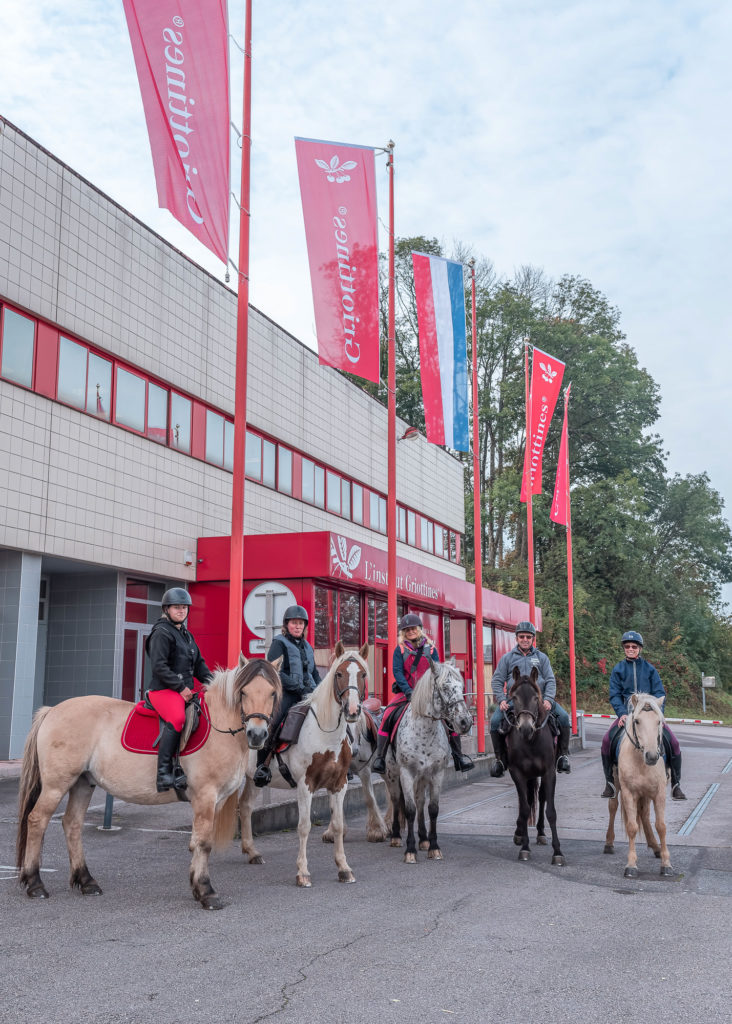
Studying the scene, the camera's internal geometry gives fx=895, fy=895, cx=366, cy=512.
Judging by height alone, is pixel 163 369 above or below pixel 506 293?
below

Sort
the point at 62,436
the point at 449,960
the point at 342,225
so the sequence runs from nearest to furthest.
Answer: the point at 449,960 < the point at 342,225 < the point at 62,436

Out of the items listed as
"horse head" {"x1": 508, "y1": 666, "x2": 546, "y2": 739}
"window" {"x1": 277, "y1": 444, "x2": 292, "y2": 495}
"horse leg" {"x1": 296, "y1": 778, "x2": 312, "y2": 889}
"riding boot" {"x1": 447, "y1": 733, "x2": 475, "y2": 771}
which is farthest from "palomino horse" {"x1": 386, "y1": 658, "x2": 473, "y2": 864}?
"window" {"x1": 277, "y1": 444, "x2": 292, "y2": 495}

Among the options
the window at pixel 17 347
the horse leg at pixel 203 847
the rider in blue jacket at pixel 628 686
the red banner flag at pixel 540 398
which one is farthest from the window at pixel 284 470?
the horse leg at pixel 203 847

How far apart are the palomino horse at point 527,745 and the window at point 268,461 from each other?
15844 mm

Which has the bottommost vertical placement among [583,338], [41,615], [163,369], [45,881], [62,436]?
[45,881]

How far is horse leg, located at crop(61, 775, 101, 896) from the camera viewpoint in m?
7.10

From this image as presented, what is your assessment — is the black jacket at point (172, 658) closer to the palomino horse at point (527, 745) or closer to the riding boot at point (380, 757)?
the riding boot at point (380, 757)

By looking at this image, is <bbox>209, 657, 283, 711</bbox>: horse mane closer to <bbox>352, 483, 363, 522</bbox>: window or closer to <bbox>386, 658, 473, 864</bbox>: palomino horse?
<bbox>386, 658, 473, 864</bbox>: palomino horse

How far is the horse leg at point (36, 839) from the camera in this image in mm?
6941

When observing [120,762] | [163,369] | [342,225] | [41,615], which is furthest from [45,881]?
[163,369]

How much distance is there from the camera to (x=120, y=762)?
7.04m

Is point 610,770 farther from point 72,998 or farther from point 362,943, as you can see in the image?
point 72,998

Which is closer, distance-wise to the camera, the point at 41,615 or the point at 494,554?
the point at 41,615

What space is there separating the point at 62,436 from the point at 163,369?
3.87 m
